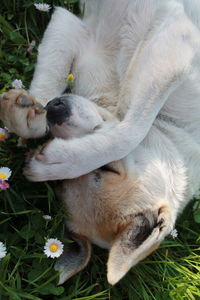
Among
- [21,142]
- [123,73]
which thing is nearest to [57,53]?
[123,73]

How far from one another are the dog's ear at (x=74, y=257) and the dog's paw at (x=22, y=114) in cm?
89

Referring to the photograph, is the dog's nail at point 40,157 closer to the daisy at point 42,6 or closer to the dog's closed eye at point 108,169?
the dog's closed eye at point 108,169

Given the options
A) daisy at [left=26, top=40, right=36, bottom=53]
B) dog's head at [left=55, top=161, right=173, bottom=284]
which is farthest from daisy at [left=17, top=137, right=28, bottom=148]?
daisy at [left=26, top=40, right=36, bottom=53]

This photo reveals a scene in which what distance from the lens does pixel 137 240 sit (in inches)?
121

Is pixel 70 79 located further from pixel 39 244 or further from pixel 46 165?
pixel 39 244

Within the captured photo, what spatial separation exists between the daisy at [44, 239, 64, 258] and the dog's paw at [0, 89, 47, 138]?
769mm

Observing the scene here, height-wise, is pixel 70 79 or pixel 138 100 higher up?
pixel 138 100

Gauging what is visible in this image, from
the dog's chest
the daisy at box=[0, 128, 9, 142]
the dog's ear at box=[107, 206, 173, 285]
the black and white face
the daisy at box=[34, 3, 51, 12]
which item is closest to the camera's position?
the dog's ear at box=[107, 206, 173, 285]

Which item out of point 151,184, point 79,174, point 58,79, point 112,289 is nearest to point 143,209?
point 151,184

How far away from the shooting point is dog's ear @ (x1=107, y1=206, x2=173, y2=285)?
2873 millimetres

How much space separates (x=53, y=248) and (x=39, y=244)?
21cm

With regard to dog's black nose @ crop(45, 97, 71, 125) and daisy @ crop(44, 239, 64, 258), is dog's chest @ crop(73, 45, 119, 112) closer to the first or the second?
dog's black nose @ crop(45, 97, 71, 125)

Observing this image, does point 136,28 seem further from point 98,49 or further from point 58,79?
point 58,79

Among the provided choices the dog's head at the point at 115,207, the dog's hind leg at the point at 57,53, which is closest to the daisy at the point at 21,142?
the dog's head at the point at 115,207
